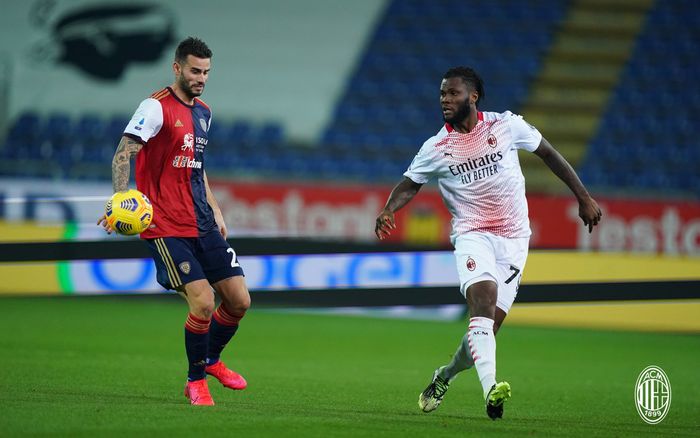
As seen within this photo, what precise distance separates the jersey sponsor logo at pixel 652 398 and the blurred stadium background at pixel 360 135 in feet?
20.5

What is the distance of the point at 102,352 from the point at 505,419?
16.0ft

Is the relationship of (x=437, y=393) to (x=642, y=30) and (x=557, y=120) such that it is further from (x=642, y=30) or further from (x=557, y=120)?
(x=642, y=30)

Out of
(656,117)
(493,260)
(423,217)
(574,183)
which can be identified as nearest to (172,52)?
(423,217)

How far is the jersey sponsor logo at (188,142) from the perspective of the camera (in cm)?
725

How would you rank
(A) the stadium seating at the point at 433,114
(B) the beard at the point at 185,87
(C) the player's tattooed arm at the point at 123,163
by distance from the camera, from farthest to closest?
(A) the stadium seating at the point at 433,114
(B) the beard at the point at 185,87
(C) the player's tattooed arm at the point at 123,163

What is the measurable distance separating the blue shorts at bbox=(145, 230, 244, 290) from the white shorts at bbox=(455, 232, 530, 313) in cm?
156

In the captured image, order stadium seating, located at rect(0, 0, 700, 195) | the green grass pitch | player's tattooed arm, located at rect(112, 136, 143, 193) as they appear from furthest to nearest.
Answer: stadium seating, located at rect(0, 0, 700, 195) < player's tattooed arm, located at rect(112, 136, 143, 193) < the green grass pitch

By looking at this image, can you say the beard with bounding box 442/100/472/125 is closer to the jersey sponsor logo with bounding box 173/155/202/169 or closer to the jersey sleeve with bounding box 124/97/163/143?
the jersey sponsor logo with bounding box 173/155/202/169

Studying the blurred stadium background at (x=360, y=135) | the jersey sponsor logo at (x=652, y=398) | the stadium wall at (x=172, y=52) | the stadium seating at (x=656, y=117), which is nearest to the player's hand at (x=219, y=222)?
the jersey sponsor logo at (x=652, y=398)

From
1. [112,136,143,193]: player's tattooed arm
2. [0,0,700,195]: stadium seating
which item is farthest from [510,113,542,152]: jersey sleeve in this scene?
[0,0,700,195]: stadium seating

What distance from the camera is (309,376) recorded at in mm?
9484

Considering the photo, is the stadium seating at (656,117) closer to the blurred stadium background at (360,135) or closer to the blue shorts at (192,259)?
the blurred stadium background at (360,135)

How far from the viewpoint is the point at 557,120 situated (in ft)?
88.2

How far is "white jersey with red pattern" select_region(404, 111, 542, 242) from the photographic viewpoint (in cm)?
746
